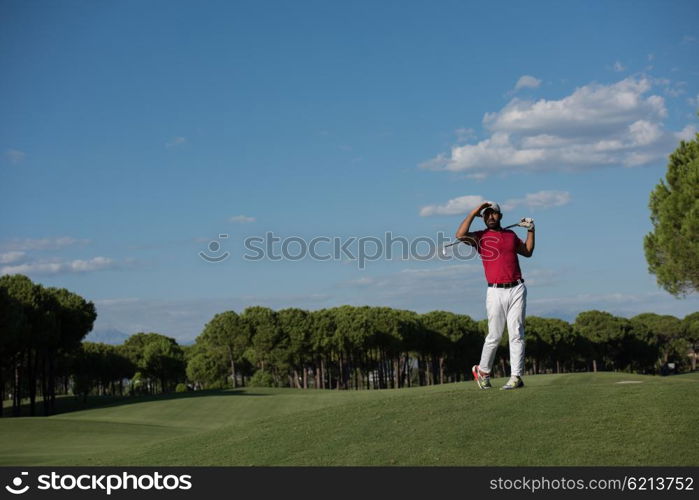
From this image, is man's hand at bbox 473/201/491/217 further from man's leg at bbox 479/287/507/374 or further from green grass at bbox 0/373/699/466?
green grass at bbox 0/373/699/466

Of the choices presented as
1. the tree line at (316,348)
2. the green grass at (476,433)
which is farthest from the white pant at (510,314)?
the tree line at (316,348)

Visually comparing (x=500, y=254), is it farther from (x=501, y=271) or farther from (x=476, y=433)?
(x=476, y=433)

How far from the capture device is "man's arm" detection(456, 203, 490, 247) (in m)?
16.0

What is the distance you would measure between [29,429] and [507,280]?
3127 centimetres

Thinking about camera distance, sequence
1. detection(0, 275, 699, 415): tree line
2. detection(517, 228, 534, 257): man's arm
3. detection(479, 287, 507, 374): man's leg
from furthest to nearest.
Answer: detection(0, 275, 699, 415): tree line < detection(517, 228, 534, 257): man's arm < detection(479, 287, 507, 374): man's leg

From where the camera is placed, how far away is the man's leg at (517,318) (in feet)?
52.4

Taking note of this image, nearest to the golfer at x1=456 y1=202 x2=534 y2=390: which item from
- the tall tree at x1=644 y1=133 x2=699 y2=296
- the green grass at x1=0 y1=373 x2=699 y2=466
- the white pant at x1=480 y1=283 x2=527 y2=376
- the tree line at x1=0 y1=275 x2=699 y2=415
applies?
the white pant at x1=480 y1=283 x2=527 y2=376

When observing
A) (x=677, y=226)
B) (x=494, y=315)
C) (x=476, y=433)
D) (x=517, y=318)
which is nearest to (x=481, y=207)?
(x=494, y=315)

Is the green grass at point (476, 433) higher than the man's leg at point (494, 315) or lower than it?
lower

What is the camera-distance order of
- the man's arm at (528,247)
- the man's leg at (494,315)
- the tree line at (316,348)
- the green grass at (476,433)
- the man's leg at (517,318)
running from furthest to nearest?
1. the tree line at (316,348)
2. the man's arm at (528,247)
3. the man's leg at (494,315)
4. the man's leg at (517,318)
5. the green grass at (476,433)

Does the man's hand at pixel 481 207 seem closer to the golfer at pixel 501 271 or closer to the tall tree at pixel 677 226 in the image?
the golfer at pixel 501 271

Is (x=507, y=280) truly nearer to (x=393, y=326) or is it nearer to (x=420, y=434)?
(x=420, y=434)

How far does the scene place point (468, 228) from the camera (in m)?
16.0
